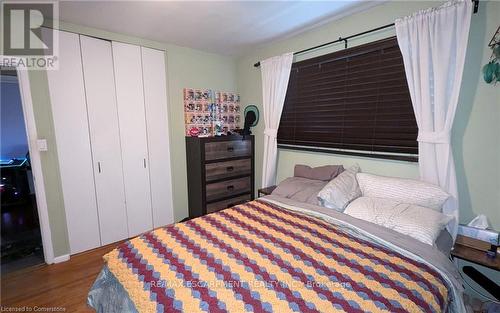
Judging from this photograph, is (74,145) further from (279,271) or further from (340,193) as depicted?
(340,193)

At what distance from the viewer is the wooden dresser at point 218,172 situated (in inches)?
117

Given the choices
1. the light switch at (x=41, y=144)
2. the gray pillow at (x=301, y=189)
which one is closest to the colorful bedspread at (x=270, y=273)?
the gray pillow at (x=301, y=189)

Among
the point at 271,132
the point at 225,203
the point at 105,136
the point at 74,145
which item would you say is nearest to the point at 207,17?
the point at 271,132

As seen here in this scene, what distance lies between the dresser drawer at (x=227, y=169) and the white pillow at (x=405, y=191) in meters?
1.71

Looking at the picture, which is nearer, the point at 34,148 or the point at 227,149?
the point at 34,148

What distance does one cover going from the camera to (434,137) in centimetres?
173

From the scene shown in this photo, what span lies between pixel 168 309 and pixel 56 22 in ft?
9.33

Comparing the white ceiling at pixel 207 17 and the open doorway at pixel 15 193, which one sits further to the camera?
the open doorway at pixel 15 193

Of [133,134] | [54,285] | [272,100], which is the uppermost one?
[272,100]

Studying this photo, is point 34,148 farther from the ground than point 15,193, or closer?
farther from the ground

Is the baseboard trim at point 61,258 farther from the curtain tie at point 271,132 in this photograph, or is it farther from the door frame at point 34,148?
the curtain tie at point 271,132

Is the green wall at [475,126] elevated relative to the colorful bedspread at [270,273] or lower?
elevated

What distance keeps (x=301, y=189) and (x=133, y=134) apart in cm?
211

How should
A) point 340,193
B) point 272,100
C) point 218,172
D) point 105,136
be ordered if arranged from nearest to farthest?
point 340,193 → point 105,136 → point 272,100 → point 218,172
